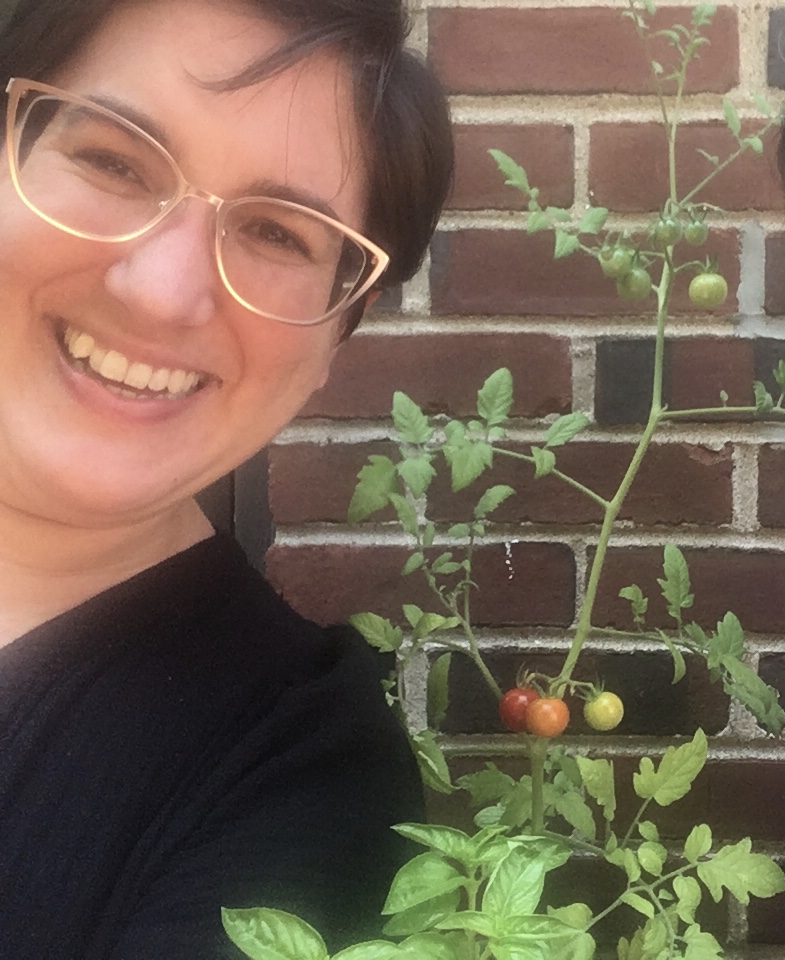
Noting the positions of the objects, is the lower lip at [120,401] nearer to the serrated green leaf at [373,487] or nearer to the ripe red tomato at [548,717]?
the serrated green leaf at [373,487]

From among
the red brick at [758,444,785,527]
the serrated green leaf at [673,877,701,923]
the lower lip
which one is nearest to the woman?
the lower lip

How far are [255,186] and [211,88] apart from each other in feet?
0.24

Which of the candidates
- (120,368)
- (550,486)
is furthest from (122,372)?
(550,486)

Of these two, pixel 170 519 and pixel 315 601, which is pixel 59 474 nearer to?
pixel 170 519

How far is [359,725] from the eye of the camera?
2.16ft

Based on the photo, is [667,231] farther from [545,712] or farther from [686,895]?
[686,895]

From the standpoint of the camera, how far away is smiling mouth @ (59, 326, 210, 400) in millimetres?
648

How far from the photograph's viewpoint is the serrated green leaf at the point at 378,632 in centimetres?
74

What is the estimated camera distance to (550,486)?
0.91 m

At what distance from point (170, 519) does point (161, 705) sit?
19 cm

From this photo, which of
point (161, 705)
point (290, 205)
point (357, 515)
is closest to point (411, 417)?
point (357, 515)

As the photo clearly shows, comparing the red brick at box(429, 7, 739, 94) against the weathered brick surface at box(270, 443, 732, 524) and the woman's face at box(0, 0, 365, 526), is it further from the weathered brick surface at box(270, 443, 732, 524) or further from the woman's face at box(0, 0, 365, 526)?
the weathered brick surface at box(270, 443, 732, 524)

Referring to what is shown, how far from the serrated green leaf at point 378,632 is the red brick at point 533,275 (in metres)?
0.37

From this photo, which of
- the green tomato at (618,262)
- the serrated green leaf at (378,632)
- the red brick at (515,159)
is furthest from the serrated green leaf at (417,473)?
the red brick at (515,159)
